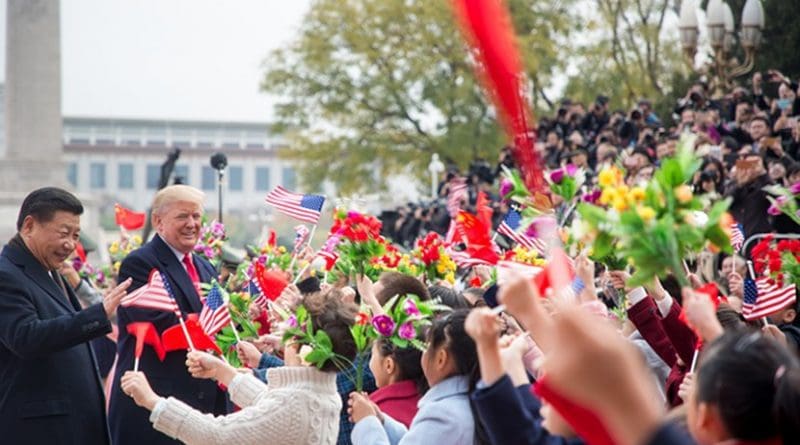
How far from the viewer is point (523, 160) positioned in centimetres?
A: 369

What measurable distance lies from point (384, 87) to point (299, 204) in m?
26.9

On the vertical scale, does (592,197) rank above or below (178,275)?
above

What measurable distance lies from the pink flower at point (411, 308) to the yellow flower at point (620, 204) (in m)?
2.21

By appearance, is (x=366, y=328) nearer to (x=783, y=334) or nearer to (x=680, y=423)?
(x=783, y=334)

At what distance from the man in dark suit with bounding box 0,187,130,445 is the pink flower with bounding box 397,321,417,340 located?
1.39 meters

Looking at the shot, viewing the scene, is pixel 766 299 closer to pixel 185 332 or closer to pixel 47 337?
pixel 185 332

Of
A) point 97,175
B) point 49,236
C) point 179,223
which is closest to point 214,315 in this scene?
point 179,223

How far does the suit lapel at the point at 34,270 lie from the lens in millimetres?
6801

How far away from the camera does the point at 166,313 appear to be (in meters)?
7.49

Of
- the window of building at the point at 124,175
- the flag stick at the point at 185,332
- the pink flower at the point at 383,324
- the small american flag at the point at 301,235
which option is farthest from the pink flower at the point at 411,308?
the window of building at the point at 124,175

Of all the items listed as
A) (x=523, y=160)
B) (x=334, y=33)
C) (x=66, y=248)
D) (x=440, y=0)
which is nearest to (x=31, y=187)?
(x=334, y=33)

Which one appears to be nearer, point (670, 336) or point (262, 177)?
point (670, 336)

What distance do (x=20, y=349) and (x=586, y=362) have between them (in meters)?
4.45

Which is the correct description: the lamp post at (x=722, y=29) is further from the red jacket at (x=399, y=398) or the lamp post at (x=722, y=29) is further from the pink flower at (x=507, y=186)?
the red jacket at (x=399, y=398)
